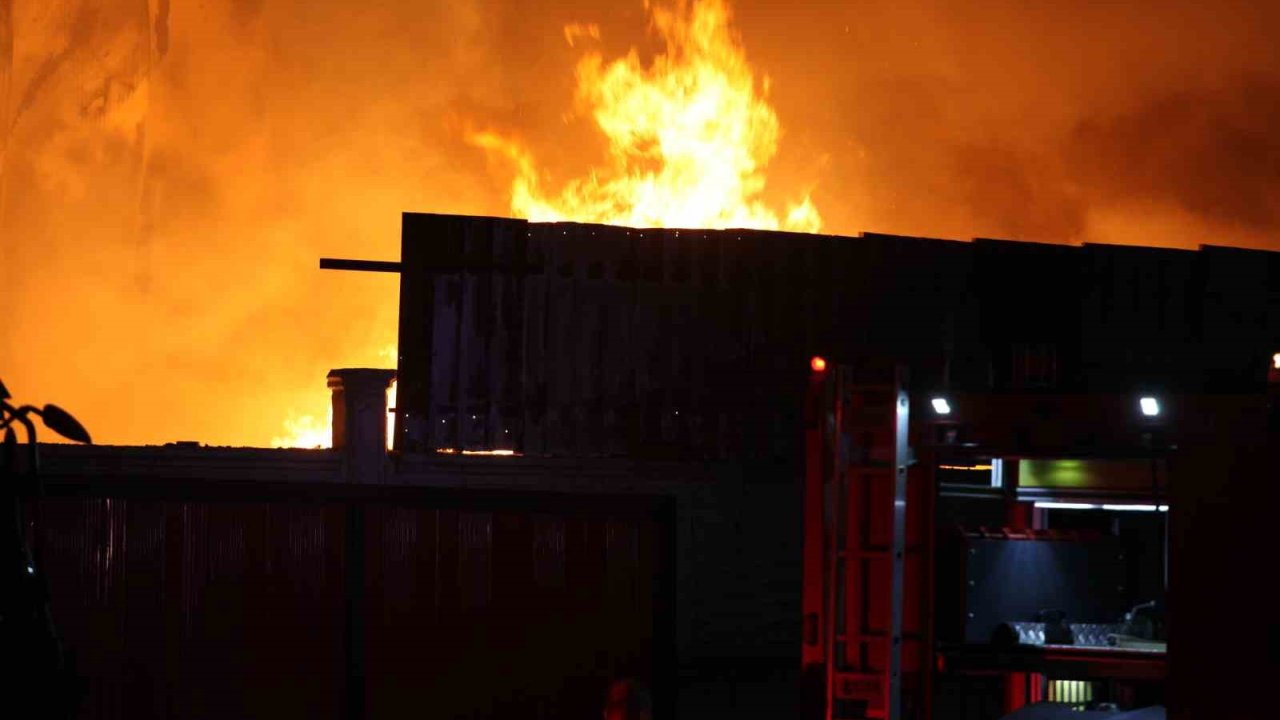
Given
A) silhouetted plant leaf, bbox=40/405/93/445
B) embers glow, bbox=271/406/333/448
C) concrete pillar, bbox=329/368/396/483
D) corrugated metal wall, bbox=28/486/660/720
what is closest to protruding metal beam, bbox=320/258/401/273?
concrete pillar, bbox=329/368/396/483

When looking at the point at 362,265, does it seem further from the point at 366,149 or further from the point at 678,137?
the point at 366,149

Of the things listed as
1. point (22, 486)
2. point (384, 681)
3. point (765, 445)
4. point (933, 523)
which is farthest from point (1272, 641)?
point (765, 445)

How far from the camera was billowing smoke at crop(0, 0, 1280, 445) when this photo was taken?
3042 cm

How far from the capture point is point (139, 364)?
3231 cm

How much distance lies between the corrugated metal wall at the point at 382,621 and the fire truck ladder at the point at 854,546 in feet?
11.5

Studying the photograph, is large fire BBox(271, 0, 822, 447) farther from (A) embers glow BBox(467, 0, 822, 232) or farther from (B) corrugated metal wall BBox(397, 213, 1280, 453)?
(B) corrugated metal wall BBox(397, 213, 1280, 453)

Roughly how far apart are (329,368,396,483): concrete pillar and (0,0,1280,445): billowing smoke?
47.3 feet

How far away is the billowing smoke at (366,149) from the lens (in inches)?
1198

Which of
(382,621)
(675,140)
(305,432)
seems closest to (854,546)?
(382,621)

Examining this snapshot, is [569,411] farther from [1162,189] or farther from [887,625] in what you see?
[1162,189]

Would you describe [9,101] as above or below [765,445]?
above

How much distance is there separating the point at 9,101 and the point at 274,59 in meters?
5.98

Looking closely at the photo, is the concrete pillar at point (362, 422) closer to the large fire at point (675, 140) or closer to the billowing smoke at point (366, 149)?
the large fire at point (675, 140)

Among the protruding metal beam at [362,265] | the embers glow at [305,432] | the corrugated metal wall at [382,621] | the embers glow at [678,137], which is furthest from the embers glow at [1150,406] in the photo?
the embers glow at [305,432]
